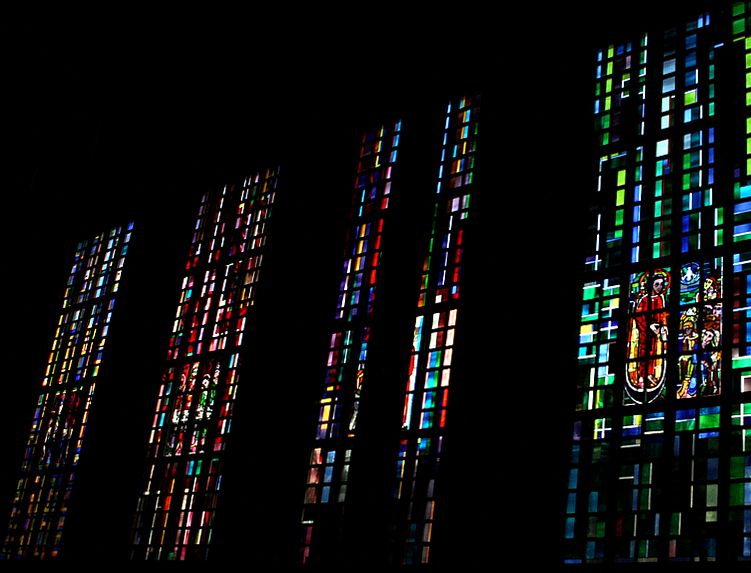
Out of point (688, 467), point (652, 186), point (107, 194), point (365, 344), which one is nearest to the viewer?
point (688, 467)

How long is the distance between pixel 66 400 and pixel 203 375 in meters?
3.81

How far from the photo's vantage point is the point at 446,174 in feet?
43.4

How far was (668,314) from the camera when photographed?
9.98 m

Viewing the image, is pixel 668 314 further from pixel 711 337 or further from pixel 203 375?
pixel 203 375

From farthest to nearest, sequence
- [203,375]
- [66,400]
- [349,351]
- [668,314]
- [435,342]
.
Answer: [66,400] < [203,375] < [349,351] < [435,342] < [668,314]

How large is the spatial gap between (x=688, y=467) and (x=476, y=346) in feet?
9.03

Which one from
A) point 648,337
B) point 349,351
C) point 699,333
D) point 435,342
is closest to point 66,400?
point 349,351

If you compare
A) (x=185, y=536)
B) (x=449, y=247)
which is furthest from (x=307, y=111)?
(x=185, y=536)

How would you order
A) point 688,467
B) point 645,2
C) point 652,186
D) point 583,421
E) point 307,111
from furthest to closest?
point 307,111 < point 645,2 < point 652,186 < point 583,421 < point 688,467

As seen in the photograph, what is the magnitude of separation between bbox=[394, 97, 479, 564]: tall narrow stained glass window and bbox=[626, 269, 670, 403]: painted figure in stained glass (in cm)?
216

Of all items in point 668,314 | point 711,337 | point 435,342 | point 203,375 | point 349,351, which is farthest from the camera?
point 203,375

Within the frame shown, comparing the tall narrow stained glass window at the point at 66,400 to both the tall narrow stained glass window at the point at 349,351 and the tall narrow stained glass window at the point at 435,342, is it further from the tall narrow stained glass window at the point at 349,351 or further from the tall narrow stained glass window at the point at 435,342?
the tall narrow stained glass window at the point at 435,342

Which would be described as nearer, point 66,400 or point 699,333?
point 699,333

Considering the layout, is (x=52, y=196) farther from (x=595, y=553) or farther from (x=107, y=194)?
(x=595, y=553)
